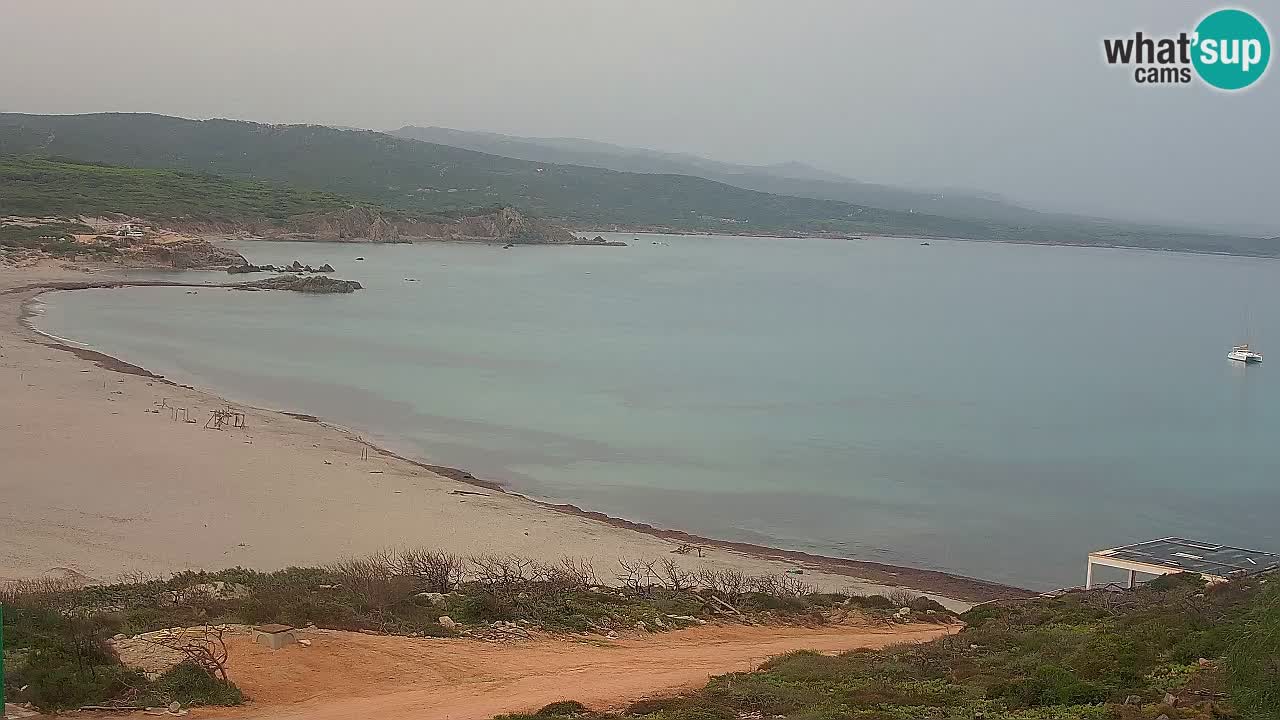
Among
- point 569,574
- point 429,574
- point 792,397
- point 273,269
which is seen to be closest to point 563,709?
point 429,574

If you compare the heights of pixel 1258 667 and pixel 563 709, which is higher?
pixel 1258 667

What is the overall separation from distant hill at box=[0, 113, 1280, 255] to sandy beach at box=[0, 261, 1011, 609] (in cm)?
9805

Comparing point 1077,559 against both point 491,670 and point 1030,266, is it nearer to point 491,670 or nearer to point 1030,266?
point 491,670

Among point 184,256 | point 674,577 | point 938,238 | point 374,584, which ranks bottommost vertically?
point 674,577

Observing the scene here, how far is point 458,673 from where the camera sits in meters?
8.70

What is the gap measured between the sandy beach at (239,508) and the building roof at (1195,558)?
209 cm

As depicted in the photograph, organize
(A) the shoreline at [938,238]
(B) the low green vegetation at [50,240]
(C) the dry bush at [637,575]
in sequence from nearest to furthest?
1. (C) the dry bush at [637,575]
2. (B) the low green vegetation at [50,240]
3. (A) the shoreline at [938,238]

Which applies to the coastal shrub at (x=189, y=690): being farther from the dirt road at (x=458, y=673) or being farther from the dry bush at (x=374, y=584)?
the dry bush at (x=374, y=584)

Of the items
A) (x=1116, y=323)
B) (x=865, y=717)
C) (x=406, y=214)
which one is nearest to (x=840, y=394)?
(x=865, y=717)

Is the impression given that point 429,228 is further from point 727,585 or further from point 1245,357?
point 727,585

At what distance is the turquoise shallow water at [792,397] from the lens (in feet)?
71.4

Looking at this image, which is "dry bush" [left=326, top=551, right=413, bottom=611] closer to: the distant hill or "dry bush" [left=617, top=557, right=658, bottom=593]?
"dry bush" [left=617, top=557, right=658, bottom=593]

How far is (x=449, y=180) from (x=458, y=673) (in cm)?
14477

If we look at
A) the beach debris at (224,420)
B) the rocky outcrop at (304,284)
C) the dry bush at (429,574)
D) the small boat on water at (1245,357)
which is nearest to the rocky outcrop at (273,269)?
the rocky outcrop at (304,284)
